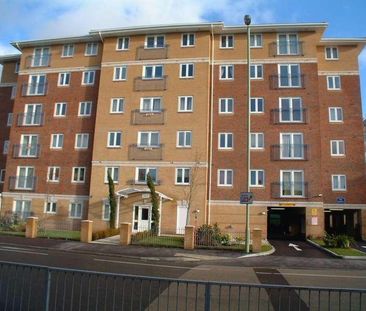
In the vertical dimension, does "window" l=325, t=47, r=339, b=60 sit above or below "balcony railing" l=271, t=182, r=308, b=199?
above

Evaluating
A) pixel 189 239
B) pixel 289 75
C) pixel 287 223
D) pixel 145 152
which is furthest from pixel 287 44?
pixel 189 239

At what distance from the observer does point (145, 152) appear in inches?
1401

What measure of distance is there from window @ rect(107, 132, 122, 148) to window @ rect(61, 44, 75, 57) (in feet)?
29.7

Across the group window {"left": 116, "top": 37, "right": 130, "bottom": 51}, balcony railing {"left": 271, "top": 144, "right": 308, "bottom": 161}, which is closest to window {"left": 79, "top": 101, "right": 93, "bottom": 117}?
window {"left": 116, "top": 37, "right": 130, "bottom": 51}

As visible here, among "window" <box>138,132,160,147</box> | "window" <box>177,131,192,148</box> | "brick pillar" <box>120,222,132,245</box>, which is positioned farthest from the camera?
"window" <box>138,132,160,147</box>

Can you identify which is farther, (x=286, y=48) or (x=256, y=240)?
(x=286, y=48)

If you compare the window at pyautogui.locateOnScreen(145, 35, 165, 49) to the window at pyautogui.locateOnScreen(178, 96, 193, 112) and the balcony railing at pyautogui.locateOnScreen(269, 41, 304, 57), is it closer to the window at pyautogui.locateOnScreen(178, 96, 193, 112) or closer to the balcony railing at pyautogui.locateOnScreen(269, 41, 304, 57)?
the window at pyautogui.locateOnScreen(178, 96, 193, 112)

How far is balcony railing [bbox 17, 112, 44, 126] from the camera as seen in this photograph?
3947 cm

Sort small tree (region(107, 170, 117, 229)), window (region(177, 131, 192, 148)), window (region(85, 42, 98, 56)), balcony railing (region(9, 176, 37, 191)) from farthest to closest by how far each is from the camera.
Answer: window (region(85, 42, 98, 56)) < balcony railing (region(9, 176, 37, 191)) < window (region(177, 131, 192, 148)) < small tree (region(107, 170, 117, 229))

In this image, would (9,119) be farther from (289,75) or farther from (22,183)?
(289,75)

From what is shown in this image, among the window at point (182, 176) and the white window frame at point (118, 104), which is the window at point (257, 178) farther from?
the white window frame at point (118, 104)

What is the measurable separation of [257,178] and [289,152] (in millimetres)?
3181

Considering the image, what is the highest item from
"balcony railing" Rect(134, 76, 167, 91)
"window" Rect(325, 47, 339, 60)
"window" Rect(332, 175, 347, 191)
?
"window" Rect(325, 47, 339, 60)

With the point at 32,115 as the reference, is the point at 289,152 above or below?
below
